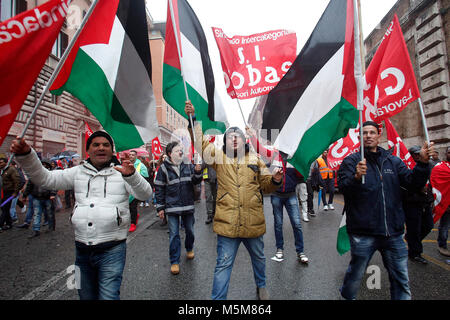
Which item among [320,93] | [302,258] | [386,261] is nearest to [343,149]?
[302,258]

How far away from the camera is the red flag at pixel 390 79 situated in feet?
11.0

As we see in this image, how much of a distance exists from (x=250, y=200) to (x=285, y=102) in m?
1.23

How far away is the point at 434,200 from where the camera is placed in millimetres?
4121

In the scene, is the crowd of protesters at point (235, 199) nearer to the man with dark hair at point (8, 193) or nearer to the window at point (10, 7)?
the man with dark hair at point (8, 193)

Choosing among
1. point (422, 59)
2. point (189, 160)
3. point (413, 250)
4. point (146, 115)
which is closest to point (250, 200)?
point (146, 115)

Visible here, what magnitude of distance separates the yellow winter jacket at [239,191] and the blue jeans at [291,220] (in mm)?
1455

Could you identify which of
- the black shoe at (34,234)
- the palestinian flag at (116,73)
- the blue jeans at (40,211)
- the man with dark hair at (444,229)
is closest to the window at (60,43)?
the blue jeans at (40,211)

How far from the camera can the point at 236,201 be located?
2.54 metres

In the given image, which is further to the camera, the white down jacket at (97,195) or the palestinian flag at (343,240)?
the palestinian flag at (343,240)

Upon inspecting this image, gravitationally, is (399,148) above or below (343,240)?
above

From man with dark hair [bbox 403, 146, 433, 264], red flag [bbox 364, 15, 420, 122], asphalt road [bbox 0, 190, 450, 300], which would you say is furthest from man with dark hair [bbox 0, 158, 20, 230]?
man with dark hair [bbox 403, 146, 433, 264]

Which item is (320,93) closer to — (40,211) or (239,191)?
(239,191)

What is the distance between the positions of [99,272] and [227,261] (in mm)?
1175

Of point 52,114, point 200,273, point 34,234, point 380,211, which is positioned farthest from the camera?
point 52,114
